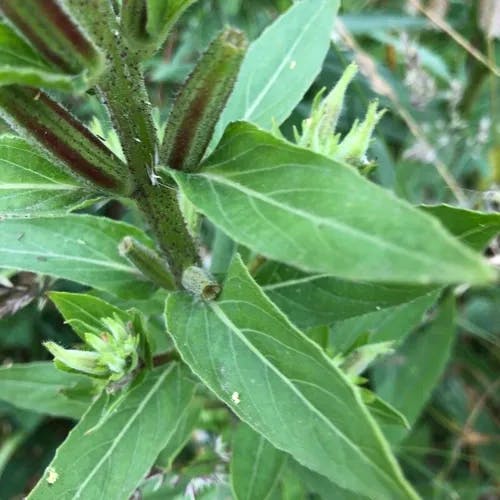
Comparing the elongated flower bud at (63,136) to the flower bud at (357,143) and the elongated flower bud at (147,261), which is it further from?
the flower bud at (357,143)

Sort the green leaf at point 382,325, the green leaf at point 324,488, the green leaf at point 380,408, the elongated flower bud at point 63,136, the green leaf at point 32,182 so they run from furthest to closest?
the green leaf at point 382,325, the green leaf at point 324,488, the green leaf at point 380,408, the green leaf at point 32,182, the elongated flower bud at point 63,136

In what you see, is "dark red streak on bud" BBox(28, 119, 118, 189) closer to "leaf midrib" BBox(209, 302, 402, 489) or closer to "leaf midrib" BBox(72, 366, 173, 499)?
"leaf midrib" BBox(209, 302, 402, 489)

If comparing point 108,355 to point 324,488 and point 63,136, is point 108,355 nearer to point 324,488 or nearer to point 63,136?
point 63,136

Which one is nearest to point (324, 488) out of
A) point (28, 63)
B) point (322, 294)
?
point (322, 294)

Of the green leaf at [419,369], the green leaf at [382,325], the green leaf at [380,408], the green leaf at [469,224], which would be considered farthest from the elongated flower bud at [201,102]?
the green leaf at [419,369]

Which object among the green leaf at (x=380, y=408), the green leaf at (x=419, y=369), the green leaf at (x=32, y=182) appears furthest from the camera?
the green leaf at (x=419, y=369)

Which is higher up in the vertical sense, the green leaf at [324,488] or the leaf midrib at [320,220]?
the leaf midrib at [320,220]

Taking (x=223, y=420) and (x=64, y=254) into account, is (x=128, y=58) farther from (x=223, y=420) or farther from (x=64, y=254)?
(x=223, y=420)

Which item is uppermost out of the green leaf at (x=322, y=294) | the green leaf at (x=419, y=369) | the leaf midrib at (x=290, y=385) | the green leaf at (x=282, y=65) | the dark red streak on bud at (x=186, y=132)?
the dark red streak on bud at (x=186, y=132)
